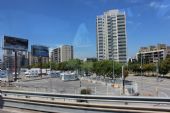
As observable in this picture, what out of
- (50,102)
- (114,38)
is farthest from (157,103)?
(114,38)

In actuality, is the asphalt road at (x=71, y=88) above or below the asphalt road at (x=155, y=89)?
above

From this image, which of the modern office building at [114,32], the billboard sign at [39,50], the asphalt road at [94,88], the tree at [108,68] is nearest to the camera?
the asphalt road at [94,88]

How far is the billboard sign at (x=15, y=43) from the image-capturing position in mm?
103312

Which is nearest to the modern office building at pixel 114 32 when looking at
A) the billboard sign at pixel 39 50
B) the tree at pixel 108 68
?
the tree at pixel 108 68

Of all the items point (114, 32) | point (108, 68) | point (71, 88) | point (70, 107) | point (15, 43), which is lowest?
point (71, 88)

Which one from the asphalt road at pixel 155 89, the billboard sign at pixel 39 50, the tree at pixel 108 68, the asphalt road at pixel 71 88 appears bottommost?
the asphalt road at pixel 155 89

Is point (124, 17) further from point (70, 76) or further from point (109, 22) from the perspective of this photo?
point (70, 76)

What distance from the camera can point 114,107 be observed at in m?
11.9

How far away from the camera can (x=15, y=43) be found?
351 ft

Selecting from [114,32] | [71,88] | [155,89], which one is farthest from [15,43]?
[155,89]

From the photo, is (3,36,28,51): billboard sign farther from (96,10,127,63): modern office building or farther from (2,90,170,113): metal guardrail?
(2,90,170,113): metal guardrail

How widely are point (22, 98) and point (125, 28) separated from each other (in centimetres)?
8420

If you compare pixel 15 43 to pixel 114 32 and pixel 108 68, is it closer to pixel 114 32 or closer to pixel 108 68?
pixel 114 32

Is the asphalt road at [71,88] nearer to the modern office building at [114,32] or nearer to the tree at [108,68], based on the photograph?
the modern office building at [114,32]
